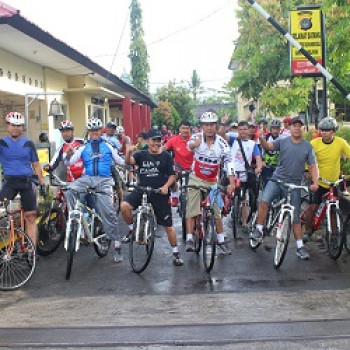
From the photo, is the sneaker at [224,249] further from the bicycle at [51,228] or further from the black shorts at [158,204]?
the bicycle at [51,228]

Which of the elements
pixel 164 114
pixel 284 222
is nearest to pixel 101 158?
pixel 284 222

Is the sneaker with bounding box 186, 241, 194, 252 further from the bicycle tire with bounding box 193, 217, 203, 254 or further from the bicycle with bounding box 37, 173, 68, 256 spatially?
the bicycle with bounding box 37, 173, 68, 256

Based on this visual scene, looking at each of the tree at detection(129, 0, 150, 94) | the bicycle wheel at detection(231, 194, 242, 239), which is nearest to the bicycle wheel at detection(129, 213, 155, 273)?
the bicycle wheel at detection(231, 194, 242, 239)

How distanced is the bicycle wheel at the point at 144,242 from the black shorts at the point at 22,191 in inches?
56.3

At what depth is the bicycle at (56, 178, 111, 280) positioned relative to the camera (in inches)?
286

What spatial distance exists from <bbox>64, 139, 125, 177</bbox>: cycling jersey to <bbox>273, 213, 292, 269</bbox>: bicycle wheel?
2368 mm

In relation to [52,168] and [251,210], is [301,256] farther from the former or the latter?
[52,168]

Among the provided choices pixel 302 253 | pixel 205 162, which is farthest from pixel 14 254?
pixel 302 253

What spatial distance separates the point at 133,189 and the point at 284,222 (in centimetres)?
203

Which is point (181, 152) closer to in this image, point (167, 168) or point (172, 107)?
point (167, 168)

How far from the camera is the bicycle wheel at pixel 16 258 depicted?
23.1ft

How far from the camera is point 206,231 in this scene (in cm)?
762

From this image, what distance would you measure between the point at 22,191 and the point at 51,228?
4.34 feet

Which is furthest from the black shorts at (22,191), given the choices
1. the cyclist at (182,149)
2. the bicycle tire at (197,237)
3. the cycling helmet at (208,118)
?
the cyclist at (182,149)
